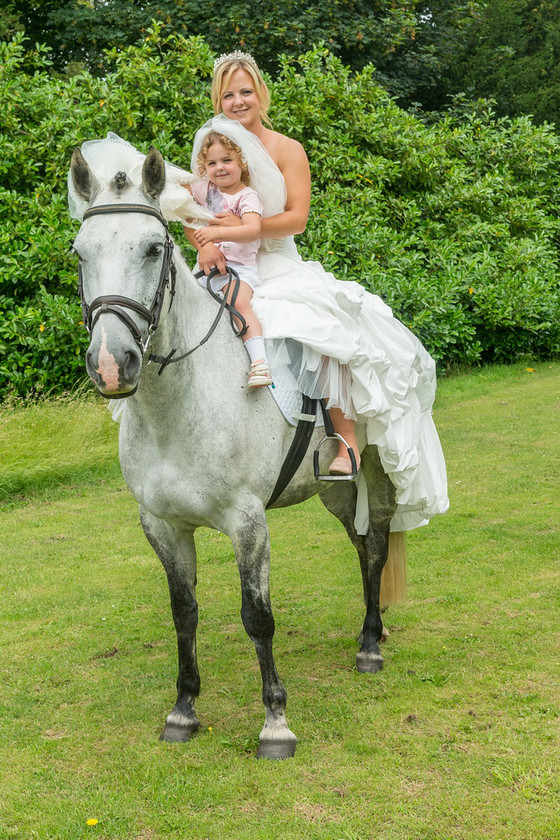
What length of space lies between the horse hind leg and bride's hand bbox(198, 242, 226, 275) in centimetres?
128

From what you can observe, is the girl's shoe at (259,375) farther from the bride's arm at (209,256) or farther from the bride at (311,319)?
the bride's arm at (209,256)

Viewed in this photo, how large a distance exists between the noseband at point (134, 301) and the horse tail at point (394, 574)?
217 centimetres

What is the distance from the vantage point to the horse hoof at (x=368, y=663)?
14.3ft

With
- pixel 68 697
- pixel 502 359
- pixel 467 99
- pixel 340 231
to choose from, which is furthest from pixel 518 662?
pixel 467 99

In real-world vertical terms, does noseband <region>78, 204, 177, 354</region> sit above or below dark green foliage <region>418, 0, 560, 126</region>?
below

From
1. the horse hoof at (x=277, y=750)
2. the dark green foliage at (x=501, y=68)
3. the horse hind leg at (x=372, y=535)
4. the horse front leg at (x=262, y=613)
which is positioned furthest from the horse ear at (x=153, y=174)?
the dark green foliage at (x=501, y=68)

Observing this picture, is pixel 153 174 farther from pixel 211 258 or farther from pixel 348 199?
pixel 348 199

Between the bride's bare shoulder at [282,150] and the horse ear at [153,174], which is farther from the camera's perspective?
the bride's bare shoulder at [282,150]

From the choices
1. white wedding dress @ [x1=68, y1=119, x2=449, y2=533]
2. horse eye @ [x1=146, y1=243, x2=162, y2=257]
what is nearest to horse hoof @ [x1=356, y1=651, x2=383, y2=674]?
white wedding dress @ [x1=68, y1=119, x2=449, y2=533]

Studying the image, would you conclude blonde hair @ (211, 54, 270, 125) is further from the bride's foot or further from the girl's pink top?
the bride's foot

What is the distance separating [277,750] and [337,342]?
1.71 meters

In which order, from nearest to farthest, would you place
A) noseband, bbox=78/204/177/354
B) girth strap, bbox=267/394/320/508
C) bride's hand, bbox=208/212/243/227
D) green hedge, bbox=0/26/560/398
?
1. noseband, bbox=78/204/177/354
2. bride's hand, bbox=208/212/243/227
3. girth strap, bbox=267/394/320/508
4. green hedge, bbox=0/26/560/398

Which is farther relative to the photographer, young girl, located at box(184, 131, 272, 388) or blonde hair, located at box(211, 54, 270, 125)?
blonde hair, located at box(211, 54, 270, 125)

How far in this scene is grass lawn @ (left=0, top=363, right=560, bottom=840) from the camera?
312 centimetres
